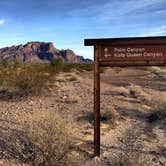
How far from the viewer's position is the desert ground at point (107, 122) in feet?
35.5

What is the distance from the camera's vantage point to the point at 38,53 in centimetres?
17150

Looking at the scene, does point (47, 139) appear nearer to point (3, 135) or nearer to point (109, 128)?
point (3, 135)

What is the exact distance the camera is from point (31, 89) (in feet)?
65.7

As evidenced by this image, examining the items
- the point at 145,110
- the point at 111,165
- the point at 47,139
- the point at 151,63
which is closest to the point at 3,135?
the point at 47,139

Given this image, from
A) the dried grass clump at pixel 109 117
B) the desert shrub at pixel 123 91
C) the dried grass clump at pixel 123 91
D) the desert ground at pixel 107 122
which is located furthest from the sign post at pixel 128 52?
the desert shrub at pixel 123 91

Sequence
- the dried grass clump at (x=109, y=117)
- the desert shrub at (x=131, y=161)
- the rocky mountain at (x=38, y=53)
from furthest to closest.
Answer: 1. the rocky mountain at (x=38, y=53)
2. the dried grass clump at (x=109, y=117)
3. the desert shrub at (x=131, y=161)

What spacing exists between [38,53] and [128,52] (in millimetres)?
161970

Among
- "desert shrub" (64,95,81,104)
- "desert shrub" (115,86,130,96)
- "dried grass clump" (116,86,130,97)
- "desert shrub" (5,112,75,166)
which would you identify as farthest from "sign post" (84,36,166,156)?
"desert shrub" (115,86,130,96)

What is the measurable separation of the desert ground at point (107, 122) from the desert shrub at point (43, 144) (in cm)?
16

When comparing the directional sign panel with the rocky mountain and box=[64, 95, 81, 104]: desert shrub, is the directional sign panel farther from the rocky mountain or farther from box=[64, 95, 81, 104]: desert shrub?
the rocky mountain

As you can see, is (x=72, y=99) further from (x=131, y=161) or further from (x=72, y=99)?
(x=131, y=161)

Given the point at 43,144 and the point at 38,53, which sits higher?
the point at 43,144

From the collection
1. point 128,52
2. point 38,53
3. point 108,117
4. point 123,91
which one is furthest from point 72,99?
point 38,53

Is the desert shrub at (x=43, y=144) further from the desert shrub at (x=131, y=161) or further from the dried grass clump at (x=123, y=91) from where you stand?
the dried grass clump at (x=123, y=91)
